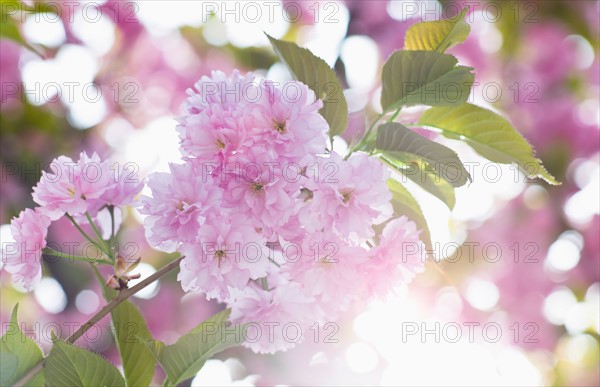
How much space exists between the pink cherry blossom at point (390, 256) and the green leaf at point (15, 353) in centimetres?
36

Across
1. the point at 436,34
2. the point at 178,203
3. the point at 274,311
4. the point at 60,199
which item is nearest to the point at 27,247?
the point at 60,199

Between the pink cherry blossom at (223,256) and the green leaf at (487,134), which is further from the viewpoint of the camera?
the green leaf at (487,134)

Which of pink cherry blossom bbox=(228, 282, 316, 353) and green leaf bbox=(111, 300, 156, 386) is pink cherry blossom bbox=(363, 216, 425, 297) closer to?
pink cherry blossom bbox=(228, 282, 316, 353)

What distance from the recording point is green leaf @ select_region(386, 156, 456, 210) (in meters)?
0.84

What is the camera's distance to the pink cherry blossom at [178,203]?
707 millimetres

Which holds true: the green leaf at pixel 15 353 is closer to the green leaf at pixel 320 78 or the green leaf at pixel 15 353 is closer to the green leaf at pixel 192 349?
the green leaf at pixel 192 349

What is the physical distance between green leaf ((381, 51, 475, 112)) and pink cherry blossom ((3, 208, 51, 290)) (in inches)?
16.4

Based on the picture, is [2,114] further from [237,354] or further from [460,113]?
[460,113]

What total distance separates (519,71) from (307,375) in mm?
1389

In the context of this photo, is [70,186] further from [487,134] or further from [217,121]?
[487,134]

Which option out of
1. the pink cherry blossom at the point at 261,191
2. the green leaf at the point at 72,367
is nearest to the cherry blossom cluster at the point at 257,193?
the pink cherry blossom at the point at 261,191

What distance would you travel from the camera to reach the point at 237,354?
1604 mm

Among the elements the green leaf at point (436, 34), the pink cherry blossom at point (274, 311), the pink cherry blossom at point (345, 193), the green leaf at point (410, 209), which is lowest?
the pink cherry blossom at point (274, 311)

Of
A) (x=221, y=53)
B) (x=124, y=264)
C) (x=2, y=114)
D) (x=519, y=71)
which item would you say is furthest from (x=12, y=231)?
(x=519, y=71)
